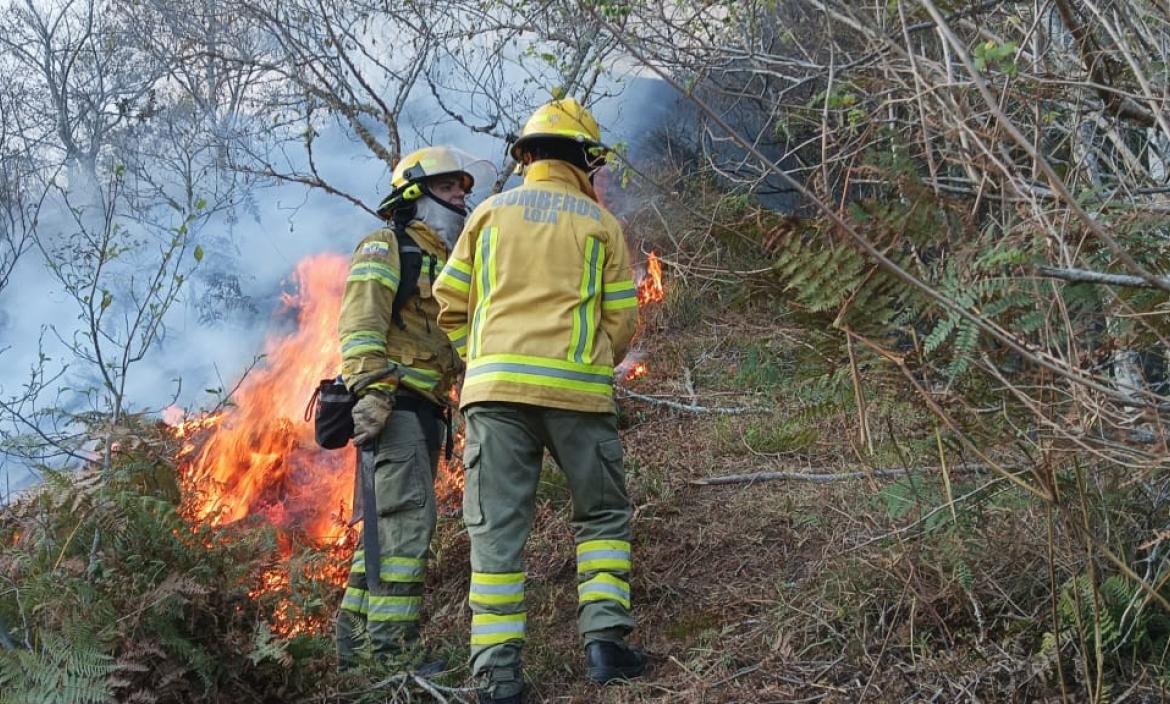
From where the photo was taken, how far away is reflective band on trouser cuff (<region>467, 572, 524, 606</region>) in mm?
3764

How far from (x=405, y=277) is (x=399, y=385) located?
1.70ft

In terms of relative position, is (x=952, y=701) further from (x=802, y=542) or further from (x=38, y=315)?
(x=38, y=315)

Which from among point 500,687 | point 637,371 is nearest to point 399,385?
point 500,687

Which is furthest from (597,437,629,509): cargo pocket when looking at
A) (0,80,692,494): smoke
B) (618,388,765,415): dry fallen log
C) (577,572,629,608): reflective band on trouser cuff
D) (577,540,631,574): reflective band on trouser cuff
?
(0,80,692,494): smoke

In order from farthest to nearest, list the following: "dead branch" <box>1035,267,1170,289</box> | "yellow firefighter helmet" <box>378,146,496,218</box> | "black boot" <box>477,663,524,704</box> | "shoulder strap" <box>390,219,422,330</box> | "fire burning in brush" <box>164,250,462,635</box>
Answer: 1. "fire burning in brush" <box>164,250,462,635</box>
2. "yellow firefighter helmet" <box>378,146,496,218</box>
3. "shoulder strap" <box>390,219,422,330</box>
4. "black boot" <box>477,663,524,704</box>
5. "dead branch" <box>1035,267,1170,289</box>

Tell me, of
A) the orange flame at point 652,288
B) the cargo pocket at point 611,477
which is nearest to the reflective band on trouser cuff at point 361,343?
the cargo pocket at point 611,477

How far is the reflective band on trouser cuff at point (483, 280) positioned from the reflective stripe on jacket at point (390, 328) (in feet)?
1.92

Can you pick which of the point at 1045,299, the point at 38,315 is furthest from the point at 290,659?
the point at 38,315

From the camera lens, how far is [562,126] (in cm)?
420

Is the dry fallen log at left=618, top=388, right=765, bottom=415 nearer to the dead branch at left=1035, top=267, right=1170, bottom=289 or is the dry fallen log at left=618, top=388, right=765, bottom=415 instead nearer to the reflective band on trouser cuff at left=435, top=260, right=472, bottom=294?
the reflective band on trouser cuff at left=435, top=260, right=472, bottom=294

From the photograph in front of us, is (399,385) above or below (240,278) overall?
below

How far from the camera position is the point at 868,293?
7.82 ft

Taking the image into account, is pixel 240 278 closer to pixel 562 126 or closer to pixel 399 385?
pixel 399 385

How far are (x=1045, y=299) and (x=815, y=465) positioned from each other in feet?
11.5
